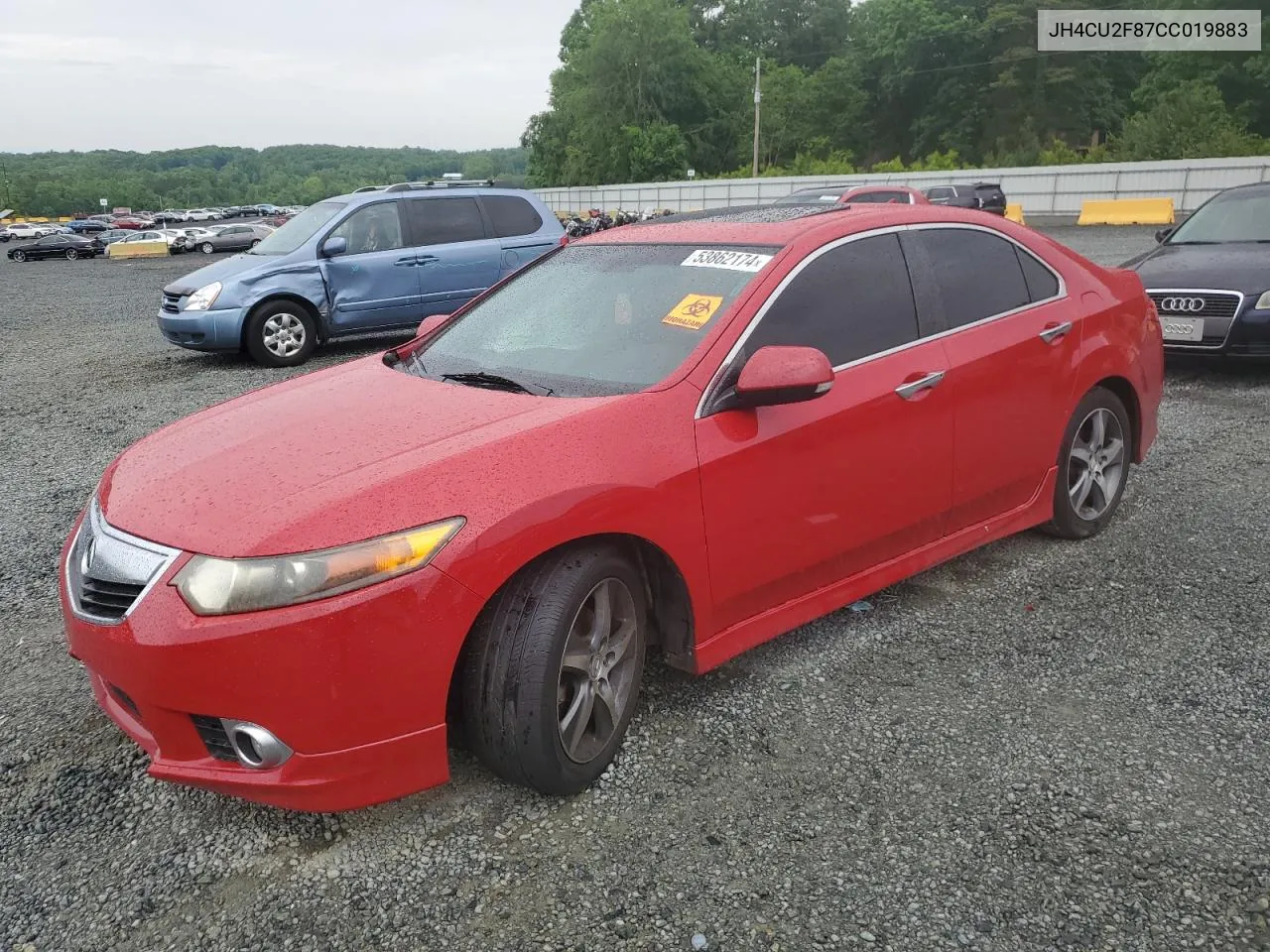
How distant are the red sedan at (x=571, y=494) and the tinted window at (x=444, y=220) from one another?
646 centimetres

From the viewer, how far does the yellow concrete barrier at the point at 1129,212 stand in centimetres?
2775

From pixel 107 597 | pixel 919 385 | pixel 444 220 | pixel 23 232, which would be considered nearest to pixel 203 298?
pixel 444 220

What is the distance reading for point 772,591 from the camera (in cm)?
314

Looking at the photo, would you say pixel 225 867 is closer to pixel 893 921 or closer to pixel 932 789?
pixel 893 921

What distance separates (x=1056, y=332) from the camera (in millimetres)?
4016

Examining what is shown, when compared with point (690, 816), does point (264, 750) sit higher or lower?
higher

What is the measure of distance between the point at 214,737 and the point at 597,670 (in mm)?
1015

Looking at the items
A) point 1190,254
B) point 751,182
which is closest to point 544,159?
point 751,182

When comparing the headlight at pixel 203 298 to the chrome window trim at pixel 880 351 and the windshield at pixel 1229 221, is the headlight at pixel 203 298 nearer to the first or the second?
the chrome window trim at pixel 880 351

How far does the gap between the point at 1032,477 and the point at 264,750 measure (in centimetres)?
317

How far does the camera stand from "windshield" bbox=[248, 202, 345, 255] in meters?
10.0

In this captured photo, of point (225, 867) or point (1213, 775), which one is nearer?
point (225, 867)

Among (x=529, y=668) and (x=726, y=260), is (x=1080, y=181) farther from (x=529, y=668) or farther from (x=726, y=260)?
(x=529, y=668)

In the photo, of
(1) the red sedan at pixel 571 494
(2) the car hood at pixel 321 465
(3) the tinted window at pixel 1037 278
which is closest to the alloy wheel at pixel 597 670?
(1) the red sedan at pixel 571 494
